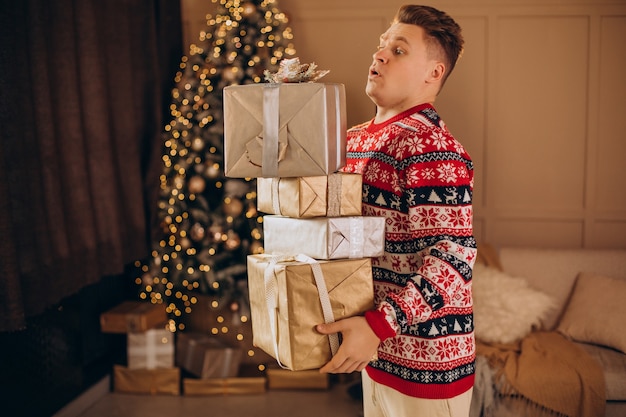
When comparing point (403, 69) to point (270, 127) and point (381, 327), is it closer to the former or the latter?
point (270, 127)

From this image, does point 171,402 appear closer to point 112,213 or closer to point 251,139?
point 112,213

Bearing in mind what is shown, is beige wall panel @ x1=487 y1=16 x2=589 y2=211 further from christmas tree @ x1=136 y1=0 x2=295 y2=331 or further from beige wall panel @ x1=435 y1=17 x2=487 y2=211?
christmas tree @ x1=136 y1=0 x2=295 y2=331

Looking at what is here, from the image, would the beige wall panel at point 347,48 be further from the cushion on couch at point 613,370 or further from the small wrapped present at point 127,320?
the cushion on couch at point 613,370

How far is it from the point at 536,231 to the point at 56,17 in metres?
3.05

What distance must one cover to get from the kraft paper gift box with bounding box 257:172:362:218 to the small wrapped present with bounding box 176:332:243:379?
232cm

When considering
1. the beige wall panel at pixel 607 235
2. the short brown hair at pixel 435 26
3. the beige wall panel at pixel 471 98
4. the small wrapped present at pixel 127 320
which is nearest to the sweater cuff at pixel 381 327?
the short brown hair at pixel 435 26

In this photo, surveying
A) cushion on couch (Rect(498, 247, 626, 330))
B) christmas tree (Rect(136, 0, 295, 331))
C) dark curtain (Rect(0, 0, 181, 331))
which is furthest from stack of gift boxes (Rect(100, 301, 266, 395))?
cushion on couch (Rect(498, 247, 626, 330))

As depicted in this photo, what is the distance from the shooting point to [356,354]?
1.20 metres

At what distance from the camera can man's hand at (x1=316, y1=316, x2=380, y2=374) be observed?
1.20 m

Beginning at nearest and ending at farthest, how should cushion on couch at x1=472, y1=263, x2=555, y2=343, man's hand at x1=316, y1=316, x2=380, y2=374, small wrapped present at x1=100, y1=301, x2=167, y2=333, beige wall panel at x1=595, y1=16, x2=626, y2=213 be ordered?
man's hand at x1=316, y1=316, x2=380, y2=374
cushion on couch at x1=472, y1=263, x2=555, y2=343
small wrapped present at x1=100, y1=301, x2=167, y2=333
beige wall panel at x1=595, y1=16, x2=626, y2=213

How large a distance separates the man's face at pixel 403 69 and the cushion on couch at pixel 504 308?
74.8 inches

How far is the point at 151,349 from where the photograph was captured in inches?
137

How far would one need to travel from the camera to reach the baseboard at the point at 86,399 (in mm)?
3102

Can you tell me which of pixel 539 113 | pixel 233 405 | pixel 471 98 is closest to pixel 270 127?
pixel 233 405
